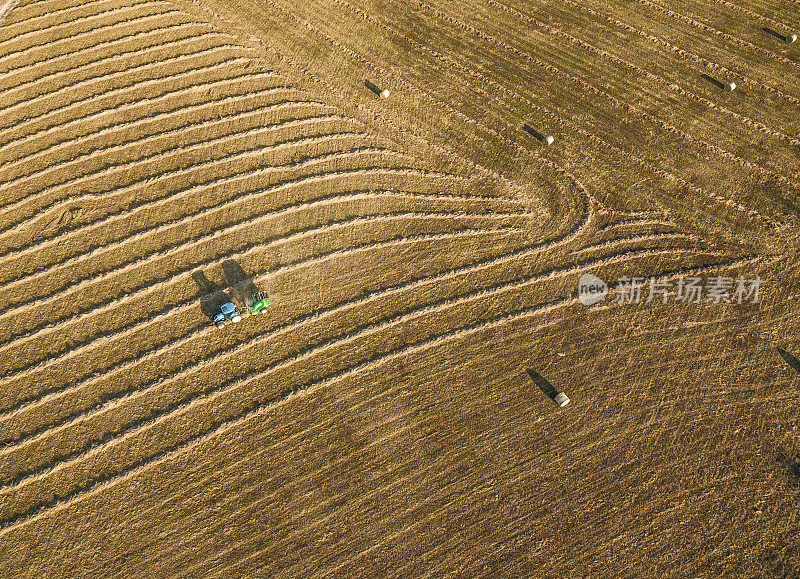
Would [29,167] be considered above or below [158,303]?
above

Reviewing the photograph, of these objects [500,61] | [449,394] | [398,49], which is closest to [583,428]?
[449,394]

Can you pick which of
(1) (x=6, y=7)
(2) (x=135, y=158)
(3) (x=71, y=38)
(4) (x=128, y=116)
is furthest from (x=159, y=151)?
(1) (x=6, y=7)

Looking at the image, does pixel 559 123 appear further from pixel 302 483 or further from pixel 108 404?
pixel 108 404

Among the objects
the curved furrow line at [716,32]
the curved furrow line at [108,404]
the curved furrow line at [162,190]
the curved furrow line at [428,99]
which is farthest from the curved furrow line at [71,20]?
the curved furrow line at [716,32]

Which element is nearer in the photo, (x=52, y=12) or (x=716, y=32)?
(x=52, y=12)

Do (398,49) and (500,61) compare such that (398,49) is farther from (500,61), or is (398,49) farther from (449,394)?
(449,394)

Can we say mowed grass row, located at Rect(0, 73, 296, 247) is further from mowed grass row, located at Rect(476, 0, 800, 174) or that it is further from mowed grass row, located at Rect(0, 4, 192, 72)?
mowed grass row, located at Rect(476, 0, 800, 174)
